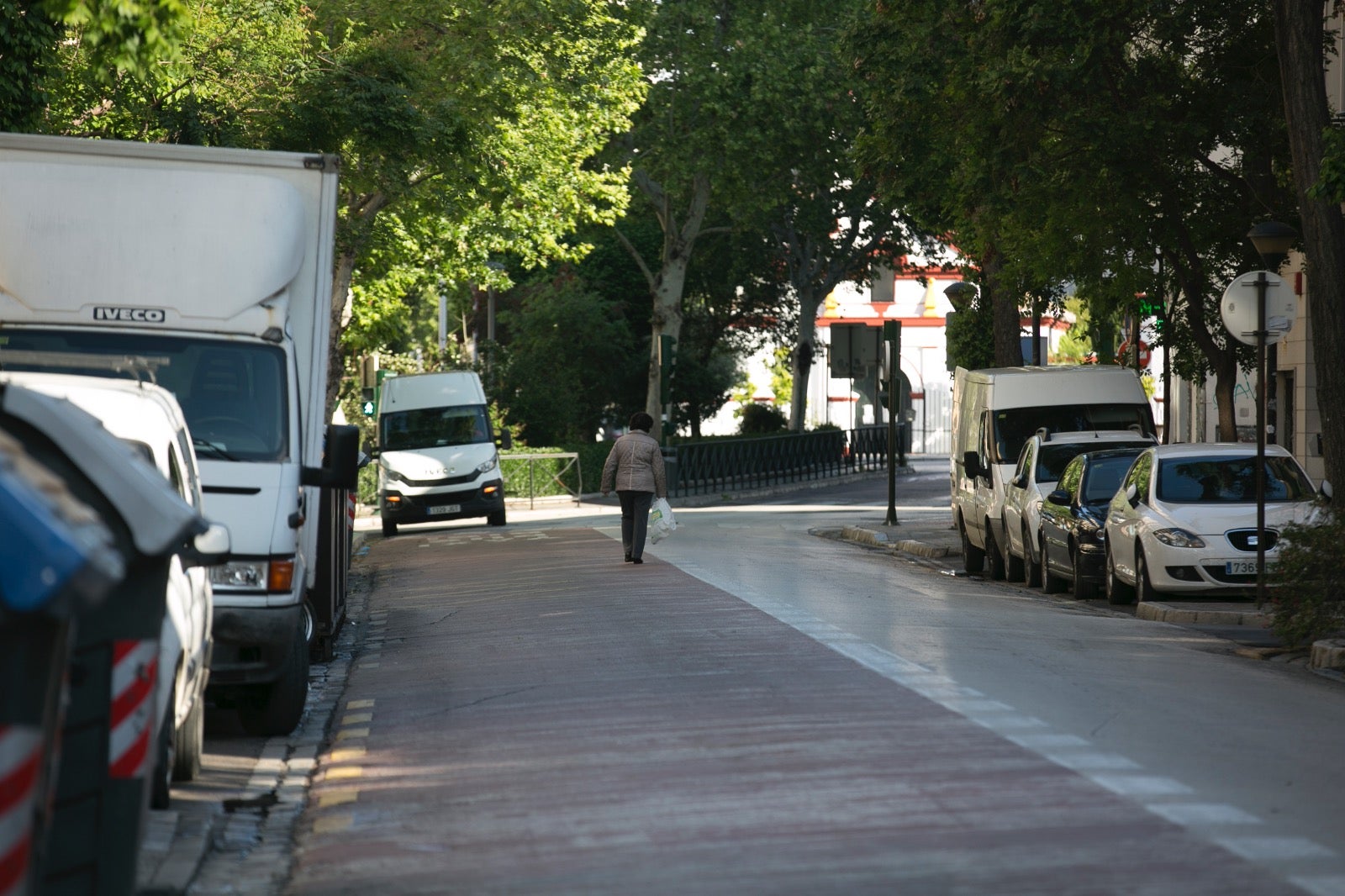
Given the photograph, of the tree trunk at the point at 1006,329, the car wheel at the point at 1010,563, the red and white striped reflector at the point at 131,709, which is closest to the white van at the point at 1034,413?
the car wheel at the point at 1010,563

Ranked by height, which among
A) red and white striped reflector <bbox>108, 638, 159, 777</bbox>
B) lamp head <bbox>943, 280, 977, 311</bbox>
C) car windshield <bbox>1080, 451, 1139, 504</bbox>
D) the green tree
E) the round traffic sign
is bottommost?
red and white striped reflector <bbox>108, 638, 159, 777</bbox>

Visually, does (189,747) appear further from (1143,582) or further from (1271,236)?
(1271,236)

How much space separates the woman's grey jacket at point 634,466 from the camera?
22.5 meters

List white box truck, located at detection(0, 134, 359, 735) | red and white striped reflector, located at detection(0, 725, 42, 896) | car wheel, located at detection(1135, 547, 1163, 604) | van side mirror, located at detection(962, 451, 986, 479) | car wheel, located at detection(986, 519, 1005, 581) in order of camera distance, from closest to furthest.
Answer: red and white striped reflector, located at detection(0, 725, 42, 896) → white box truck, located at detection(0, 134, 359, 735) → car wheel, located at detection(1135, 547, 1163, 604) → car wheel, located at detection(986, 519, 1005, 581) → van side mirror, located at detection(962, 451, 986, 479)

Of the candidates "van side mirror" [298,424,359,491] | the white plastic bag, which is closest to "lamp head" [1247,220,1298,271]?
the white plastic bag

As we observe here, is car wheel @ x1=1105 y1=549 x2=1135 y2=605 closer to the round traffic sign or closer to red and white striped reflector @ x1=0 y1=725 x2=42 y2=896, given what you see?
the round traffic sign

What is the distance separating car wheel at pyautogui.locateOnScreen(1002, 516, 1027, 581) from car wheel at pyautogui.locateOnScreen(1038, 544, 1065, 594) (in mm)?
1485

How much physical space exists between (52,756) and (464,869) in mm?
2349

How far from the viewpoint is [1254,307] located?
17.6 meters

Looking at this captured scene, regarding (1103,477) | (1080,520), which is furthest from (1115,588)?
(1103,477)

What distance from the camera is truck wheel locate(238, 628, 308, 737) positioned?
10.9m

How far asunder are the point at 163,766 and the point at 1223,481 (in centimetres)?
1309

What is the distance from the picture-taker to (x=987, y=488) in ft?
81.5

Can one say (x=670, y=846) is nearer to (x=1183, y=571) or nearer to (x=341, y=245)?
(x=1183, y=571)
